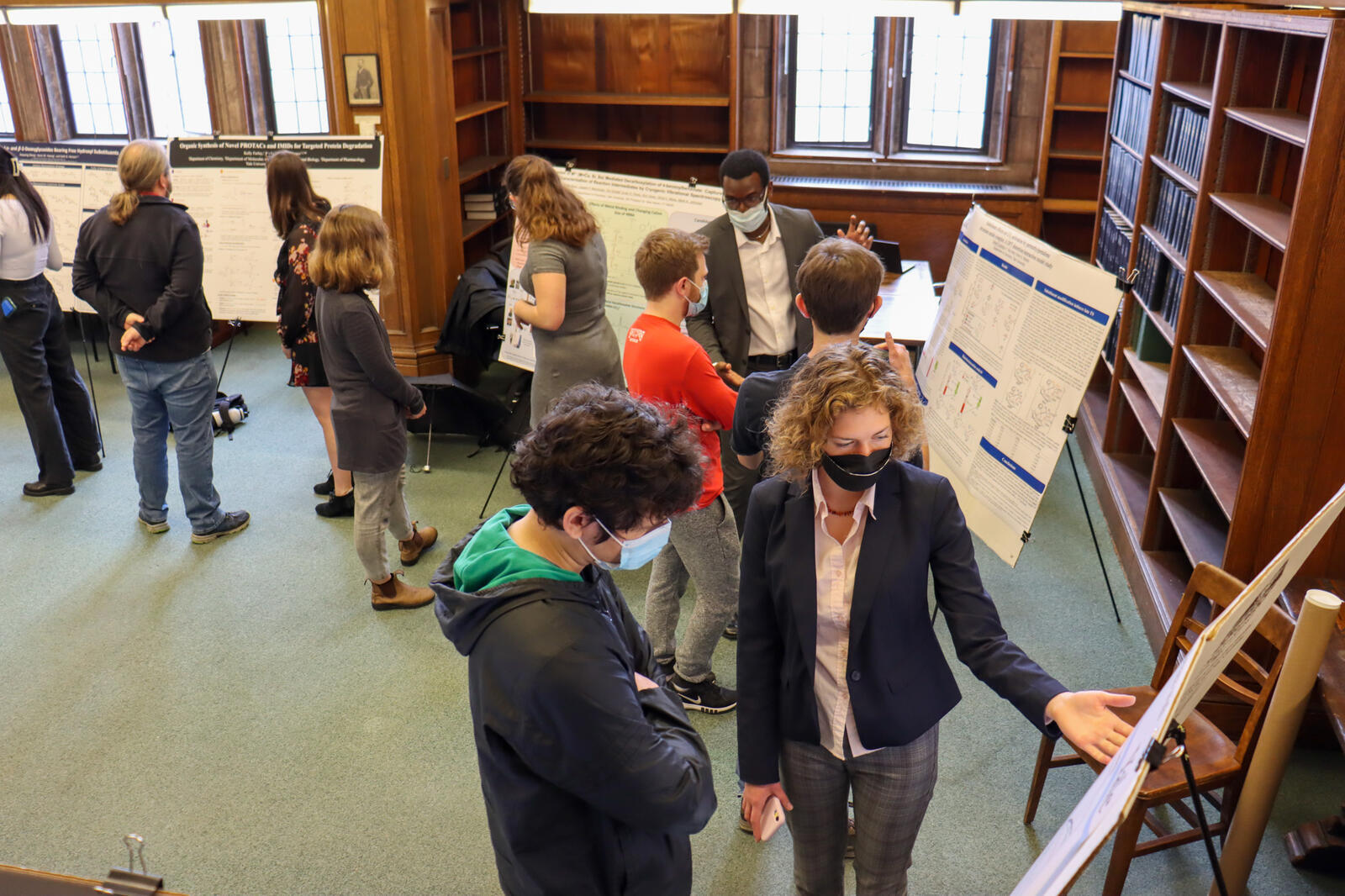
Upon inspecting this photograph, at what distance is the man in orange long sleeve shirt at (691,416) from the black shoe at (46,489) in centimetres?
327

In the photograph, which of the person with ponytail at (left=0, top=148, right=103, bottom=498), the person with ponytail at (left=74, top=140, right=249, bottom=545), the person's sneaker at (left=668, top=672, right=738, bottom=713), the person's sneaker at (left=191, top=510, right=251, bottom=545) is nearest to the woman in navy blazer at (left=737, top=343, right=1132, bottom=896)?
the person's sneaker at (left=668, top=672, right=738, bottom=713)

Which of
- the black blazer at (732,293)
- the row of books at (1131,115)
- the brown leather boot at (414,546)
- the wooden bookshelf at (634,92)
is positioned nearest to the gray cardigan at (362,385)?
the brown leather boot at (414,546)

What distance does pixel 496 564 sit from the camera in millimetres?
1485

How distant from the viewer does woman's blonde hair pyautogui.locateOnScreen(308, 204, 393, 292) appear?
3.48 m

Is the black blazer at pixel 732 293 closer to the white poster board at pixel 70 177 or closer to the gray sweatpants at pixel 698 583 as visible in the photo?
the gray sweatpants at pixel 698 583

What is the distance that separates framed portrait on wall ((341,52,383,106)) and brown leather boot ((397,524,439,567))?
2.37 meters

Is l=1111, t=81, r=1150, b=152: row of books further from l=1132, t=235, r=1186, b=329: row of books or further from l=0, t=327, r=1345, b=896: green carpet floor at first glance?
l=0, t=327, r=1345, b=896: green carpet floor

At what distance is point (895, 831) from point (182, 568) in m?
3.39

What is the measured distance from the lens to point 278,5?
5.31 m

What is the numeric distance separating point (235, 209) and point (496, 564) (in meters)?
4.48

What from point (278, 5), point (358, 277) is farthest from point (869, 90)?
point (358, 277)

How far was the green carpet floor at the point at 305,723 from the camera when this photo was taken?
2729 mm

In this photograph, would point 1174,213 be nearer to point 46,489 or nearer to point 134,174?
point 134,174

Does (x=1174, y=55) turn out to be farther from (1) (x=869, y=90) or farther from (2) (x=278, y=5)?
(2) (x=278, y=5)
